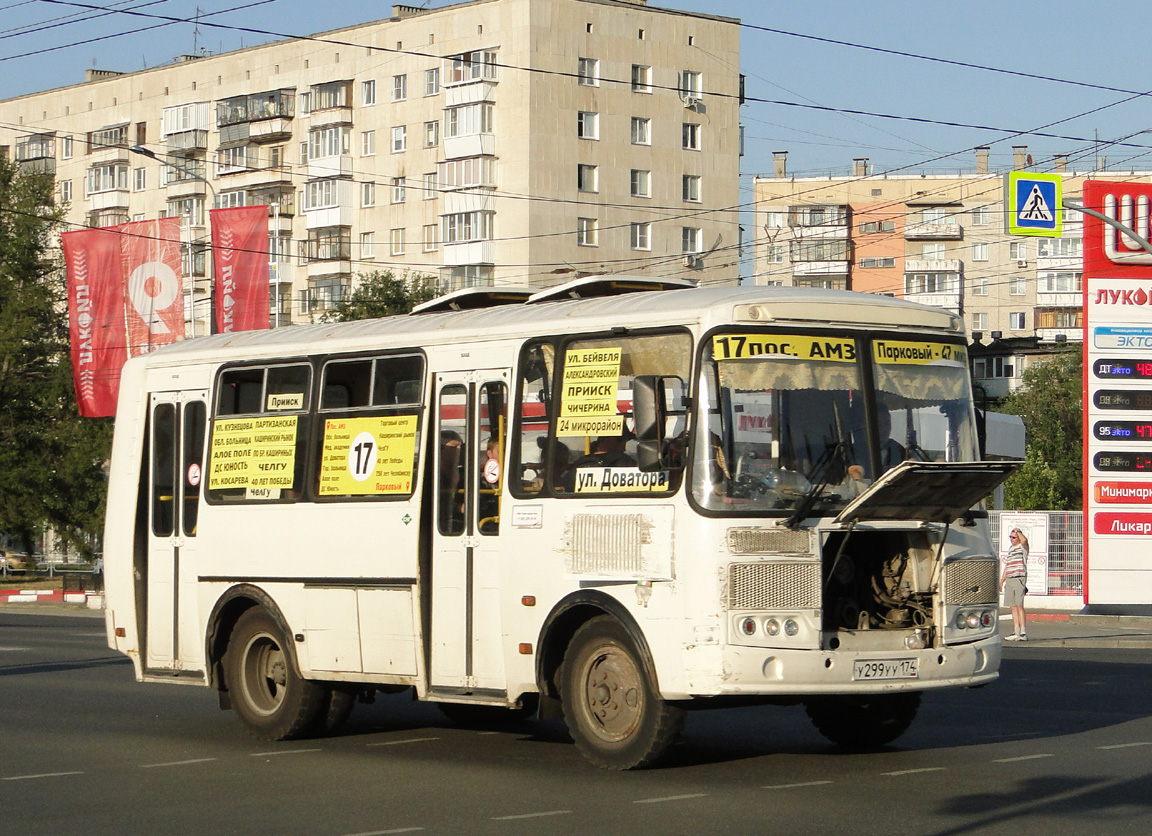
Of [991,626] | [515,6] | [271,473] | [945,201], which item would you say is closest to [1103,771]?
[991,626]

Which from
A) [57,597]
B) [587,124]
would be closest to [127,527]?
[57,597]

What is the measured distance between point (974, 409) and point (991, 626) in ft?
4.74

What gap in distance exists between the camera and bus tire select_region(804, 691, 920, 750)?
1232 centimetres

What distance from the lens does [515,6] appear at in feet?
245

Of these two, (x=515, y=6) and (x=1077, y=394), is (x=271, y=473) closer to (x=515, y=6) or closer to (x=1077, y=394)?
(x=515, y=6)

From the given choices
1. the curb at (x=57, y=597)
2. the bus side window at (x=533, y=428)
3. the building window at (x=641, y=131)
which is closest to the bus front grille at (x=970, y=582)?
the bus side window at (x=533, y=428)

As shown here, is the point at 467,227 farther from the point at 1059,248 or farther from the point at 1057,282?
the point at 1059,248

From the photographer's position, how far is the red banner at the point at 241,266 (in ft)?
124

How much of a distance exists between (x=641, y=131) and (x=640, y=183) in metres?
2.31

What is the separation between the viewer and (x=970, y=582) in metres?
11.6

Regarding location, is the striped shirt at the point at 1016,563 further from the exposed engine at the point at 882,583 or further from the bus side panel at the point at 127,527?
the exposed engine at the point at 882,583

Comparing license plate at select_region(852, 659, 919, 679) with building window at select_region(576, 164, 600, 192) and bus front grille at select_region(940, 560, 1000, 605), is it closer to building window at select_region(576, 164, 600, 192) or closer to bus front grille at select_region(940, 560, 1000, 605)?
bus front grille at select_region(940, 560, 1000, 605)

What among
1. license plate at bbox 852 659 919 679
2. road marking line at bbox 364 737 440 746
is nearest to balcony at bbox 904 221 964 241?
road marking line at bbox 364 737 440 746

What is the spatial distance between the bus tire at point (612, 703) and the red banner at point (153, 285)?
2795 centimetres
